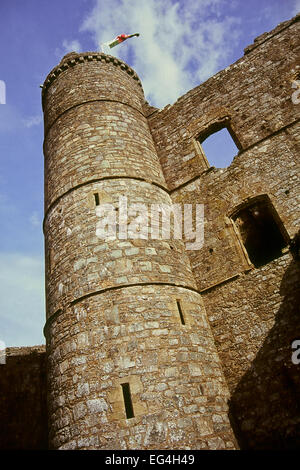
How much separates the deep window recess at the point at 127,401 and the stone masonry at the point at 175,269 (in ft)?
0.06

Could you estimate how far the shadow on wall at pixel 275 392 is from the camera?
15.3ft

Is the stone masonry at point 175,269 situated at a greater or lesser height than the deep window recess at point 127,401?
greater

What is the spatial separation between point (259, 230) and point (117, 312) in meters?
4.28

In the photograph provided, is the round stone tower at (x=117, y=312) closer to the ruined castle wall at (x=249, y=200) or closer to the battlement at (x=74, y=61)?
the ruined castle wall at (x=249, y=200)

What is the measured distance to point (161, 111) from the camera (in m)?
9.27

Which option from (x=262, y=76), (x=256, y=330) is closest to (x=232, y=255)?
(x=256, y=330)

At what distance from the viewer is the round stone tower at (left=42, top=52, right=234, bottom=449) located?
426cm

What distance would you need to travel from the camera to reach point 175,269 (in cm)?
591

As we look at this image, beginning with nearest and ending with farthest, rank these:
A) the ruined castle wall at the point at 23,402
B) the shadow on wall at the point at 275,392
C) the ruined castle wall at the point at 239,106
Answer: the shadow on wall at the point at 275,392 → the ruined castle wall at the point at 23,402 → the ruined castle wall at the point at 239,106

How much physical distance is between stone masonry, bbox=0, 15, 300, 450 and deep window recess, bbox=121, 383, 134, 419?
20mm

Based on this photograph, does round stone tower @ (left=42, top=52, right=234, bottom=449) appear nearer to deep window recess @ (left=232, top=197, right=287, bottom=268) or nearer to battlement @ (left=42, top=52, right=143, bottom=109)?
deep window recess @ (left=232, top=197, right=287, bottom=268)

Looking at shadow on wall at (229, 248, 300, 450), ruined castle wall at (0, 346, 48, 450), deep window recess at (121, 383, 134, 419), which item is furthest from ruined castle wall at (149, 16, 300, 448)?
ruined castle wall at (0, 346, 48, 450)
